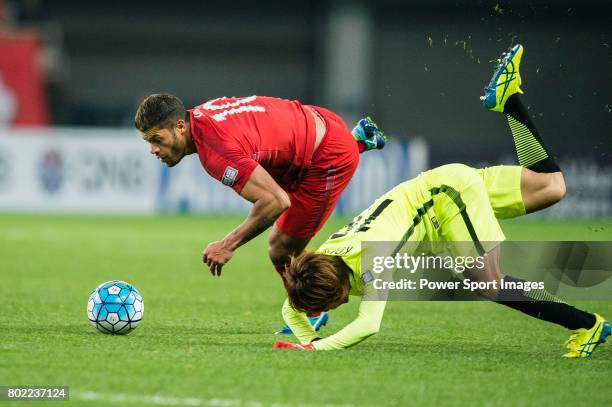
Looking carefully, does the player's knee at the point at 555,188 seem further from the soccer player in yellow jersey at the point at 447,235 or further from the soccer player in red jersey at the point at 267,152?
the soccer player in red jersey at the point at 267,152

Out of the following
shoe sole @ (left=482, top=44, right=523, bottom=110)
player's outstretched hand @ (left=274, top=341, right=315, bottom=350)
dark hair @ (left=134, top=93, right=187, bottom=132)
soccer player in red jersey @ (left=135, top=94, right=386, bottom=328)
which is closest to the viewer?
player's outstretched hand @ (left=274, top=341, right=315, bottom=350)

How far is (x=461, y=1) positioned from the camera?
97.9 ft

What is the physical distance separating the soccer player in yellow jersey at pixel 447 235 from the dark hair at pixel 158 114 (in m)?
1.26

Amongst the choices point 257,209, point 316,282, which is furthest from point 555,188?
point 257,209

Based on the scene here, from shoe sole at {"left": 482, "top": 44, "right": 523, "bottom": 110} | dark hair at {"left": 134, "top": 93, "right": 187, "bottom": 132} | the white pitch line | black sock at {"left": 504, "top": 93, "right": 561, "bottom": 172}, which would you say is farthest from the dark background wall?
the white pitch line

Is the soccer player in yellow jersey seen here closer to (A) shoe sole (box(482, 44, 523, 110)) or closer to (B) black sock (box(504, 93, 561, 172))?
(B) black sock (box(504, 93, 561, 172))

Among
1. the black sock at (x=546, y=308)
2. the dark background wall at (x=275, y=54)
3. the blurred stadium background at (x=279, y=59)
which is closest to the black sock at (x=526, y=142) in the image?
the black sock at (x=546, y=308)

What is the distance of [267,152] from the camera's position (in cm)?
709

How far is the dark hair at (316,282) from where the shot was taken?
6.18 meters

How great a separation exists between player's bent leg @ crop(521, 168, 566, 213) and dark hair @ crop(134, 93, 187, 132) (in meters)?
2.28

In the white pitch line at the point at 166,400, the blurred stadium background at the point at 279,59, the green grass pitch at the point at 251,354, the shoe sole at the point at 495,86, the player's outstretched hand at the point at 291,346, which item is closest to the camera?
the white pitch line at the point at 166,400

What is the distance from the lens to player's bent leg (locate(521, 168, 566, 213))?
7012mm

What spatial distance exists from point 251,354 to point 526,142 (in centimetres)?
235

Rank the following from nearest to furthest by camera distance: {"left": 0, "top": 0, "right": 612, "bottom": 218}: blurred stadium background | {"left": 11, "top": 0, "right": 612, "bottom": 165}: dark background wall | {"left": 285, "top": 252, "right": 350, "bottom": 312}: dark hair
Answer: {"left": 285, "top": 252, "right": 350, "bottom": 312}: dark hair < {"left": 0, "top": 0, "right": 612, "bottom": 218}: blurred stadium background < {"left": 11, "top": 0, "right": 612, "bottom": 165}: dark background wall
